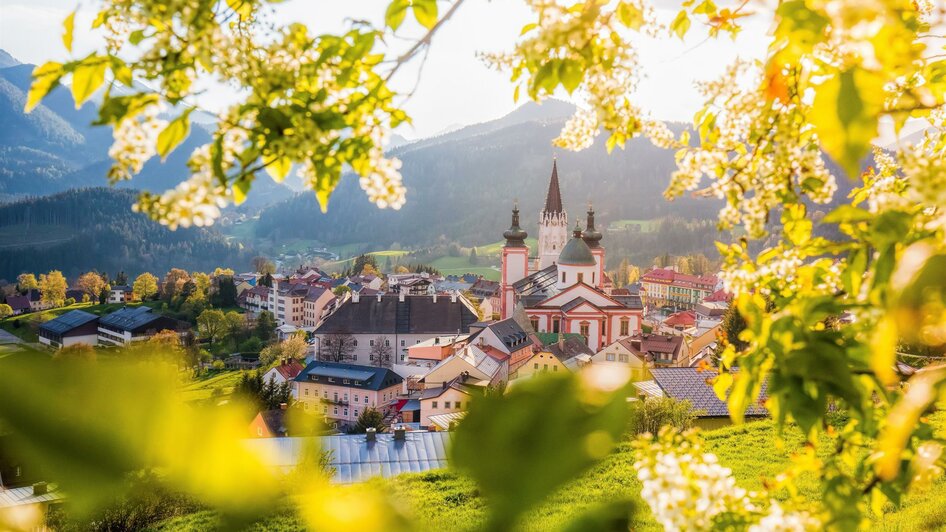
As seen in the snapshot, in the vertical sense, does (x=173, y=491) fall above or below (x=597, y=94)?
below

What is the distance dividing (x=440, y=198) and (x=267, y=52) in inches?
5729

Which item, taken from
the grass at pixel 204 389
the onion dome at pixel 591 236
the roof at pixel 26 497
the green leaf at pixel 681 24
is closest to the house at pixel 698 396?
the green leaf at pixel 681 24

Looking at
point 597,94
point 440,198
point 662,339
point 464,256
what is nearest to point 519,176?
point 440,198

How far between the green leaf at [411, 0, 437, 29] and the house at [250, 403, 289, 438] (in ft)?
3.88

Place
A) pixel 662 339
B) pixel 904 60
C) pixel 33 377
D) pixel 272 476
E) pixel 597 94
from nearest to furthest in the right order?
1. pixel 33 377
2. pixel 272 476
3. pixel 904 60
4. pixel 597 94
5. pixel 662 339

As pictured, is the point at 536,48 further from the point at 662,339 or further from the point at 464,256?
the point at 464,256

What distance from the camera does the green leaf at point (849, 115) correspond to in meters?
1.02

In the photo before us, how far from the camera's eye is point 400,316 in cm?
4734

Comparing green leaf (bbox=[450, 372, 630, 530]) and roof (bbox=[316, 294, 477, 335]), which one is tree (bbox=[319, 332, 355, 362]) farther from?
green leaf (bbox=[450, 372, 630, 530])

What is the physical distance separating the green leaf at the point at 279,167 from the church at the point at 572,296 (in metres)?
32.5

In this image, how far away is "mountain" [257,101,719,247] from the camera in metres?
129

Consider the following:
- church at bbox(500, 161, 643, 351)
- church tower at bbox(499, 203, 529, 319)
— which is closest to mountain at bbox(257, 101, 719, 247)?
church tower at bbox(499, 203, 529, 319)

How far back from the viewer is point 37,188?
165 m

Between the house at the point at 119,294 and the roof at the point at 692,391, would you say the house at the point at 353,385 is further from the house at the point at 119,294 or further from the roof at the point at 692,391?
the house at the point at 119,294
